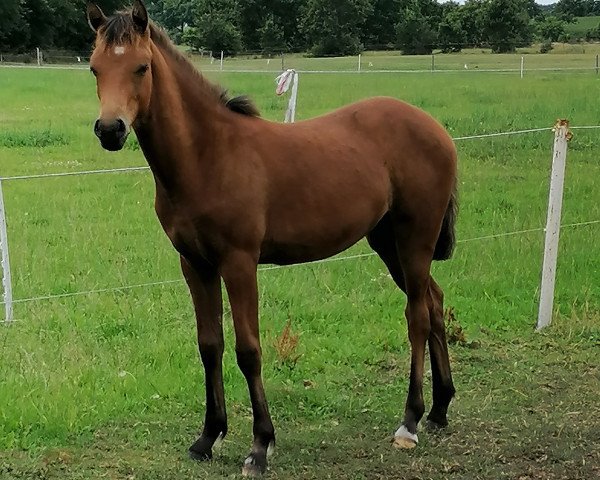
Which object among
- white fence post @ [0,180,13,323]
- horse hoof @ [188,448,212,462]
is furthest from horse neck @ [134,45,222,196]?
white fence post @ [0,180,13,323]

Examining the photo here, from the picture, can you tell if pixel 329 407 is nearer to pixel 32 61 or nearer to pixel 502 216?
pixel 502 216

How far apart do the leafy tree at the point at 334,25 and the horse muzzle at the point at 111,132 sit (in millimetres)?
51696

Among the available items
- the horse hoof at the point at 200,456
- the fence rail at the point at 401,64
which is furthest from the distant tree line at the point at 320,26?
the horse hoof at the point at 200,456

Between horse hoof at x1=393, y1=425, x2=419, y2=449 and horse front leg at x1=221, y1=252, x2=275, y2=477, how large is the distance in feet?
2.17

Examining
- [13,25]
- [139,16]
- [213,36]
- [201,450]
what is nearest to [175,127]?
[139,16]

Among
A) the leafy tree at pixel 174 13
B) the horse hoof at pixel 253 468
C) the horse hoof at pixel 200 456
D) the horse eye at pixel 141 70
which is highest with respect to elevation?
the leafy tree at pixel 174 13

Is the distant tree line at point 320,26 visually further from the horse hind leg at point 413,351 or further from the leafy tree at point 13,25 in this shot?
the horse hind leg at point 413,351

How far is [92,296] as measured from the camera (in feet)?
19.2

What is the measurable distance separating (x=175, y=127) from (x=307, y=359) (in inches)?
84.2

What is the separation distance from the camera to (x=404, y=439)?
399 centimetres

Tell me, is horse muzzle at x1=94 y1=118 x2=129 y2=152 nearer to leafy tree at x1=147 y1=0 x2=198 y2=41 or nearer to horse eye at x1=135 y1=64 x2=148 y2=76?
horse eye at x1=135 y1=64 x2=148 y2=76

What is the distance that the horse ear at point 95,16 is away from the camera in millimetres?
3226

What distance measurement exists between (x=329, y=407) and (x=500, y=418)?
0.93 meters

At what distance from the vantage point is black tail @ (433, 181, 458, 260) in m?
4.38
